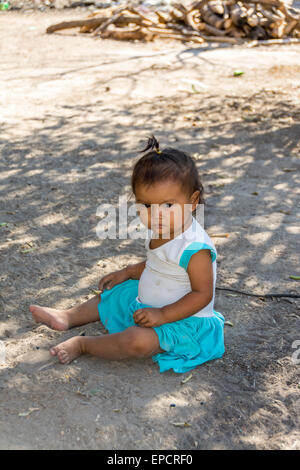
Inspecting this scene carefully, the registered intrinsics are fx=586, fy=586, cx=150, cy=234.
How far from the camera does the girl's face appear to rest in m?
2.62

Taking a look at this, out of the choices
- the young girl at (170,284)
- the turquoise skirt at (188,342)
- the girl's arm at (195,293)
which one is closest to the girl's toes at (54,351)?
the young girl at (170,284)

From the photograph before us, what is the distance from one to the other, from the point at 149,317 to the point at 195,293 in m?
0.24

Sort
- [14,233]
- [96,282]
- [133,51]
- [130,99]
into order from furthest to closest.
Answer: [133,51] → [130,99] → [14,233] → [96,282]

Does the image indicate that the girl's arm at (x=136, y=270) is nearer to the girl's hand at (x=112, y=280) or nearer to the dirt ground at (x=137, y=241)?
the girl's hand at (x=112, y=280)

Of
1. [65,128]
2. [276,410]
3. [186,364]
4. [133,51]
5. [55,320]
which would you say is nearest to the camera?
[276,410]

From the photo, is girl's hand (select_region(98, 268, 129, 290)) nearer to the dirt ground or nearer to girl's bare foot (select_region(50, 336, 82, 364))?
the dirt ground

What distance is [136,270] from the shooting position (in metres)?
3.10

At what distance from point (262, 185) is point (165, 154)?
105 inches

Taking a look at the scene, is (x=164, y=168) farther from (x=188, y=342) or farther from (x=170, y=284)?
(x=188, y=342)

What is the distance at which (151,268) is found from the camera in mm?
2889

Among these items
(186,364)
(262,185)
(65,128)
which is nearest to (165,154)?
(186,364)

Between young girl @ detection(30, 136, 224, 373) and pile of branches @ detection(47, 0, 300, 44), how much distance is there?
8.79 m

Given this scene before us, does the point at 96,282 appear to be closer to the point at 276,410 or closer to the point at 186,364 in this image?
the point at 186,364

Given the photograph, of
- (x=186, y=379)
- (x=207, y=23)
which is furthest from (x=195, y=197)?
(x=207, y=23)
